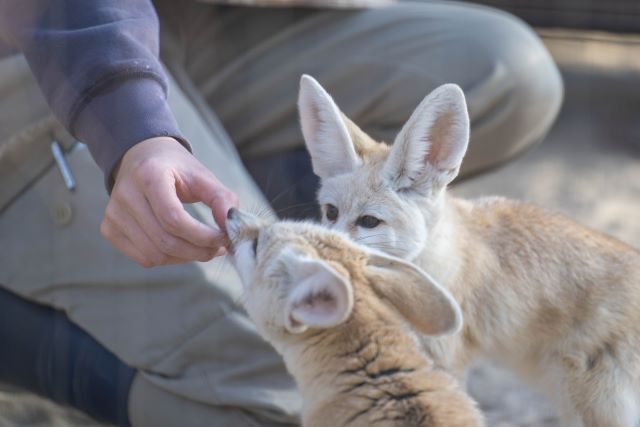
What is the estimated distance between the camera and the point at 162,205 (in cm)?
179

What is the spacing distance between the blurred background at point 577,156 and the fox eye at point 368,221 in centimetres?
77

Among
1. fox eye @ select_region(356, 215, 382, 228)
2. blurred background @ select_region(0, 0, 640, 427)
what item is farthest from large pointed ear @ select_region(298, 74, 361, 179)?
blurred background @ select_region(0, 0, 640, 427)

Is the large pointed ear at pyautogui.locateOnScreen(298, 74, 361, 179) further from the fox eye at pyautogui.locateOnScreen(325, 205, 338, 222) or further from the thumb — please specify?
the thumb

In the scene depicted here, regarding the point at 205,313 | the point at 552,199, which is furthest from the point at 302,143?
the point at 552,199

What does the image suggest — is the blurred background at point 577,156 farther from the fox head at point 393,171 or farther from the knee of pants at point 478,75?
the fox head at point 393,171

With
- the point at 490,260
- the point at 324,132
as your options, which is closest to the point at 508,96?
the point at 490,260

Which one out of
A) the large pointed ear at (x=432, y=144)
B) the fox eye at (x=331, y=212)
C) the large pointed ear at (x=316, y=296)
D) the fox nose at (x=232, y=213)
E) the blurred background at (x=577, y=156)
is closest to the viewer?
the large pointed ear at (x=316, y=296)

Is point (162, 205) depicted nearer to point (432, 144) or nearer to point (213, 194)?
point (213, 194)

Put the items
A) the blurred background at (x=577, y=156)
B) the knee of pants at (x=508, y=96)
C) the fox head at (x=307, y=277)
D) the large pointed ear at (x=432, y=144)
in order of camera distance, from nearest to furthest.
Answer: the fox head at (x=307, y=277), the large pointed ear at (x=432, y=144), the blurred background at (x=577, y=156), the knee of pants at (x=508, y=96)

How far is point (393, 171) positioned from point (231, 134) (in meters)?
0.89

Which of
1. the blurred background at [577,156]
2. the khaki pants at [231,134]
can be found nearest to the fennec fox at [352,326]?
the khaki pants at [231,134]

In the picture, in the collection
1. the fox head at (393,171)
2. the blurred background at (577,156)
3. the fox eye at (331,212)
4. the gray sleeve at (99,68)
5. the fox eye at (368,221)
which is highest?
the gray sleeve at (99,68)

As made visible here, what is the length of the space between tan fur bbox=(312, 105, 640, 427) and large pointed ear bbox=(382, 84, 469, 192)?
Result: 0.04 m

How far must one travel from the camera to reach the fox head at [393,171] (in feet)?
7.18
